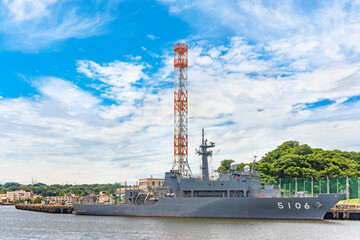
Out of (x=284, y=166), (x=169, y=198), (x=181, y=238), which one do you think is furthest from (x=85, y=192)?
(x=181, y=238)

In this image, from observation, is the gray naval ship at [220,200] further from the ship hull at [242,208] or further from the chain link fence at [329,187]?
the chain link fence at [329,187]

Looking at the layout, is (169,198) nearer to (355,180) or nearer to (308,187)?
(308,187)

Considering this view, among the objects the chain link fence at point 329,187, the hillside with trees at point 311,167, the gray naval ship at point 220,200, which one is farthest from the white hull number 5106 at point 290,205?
the hillside with trees at point 311,167

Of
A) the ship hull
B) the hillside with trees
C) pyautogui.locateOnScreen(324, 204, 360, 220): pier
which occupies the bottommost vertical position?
pyautogui.locateOnScreen(324, 204, 360, 220): pier

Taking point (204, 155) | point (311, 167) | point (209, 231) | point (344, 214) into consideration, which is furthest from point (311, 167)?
point (209, 231)

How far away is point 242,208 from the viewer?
104ft

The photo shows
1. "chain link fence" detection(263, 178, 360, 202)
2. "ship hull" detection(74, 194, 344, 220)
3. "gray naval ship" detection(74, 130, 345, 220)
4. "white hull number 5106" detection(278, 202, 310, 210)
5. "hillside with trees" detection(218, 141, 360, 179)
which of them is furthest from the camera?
"hillside with trees" detection(218, 141, 360, 179)

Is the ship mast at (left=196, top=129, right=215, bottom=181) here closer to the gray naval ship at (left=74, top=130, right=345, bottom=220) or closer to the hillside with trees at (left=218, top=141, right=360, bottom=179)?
the gray naval ship at (left=74, top=130, right=345, bottom=220)

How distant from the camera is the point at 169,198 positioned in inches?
1361

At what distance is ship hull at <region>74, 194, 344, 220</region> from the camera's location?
29938mm

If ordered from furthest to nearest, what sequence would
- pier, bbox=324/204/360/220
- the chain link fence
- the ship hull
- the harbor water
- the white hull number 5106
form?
1. the chain link fence
2. pier, bbox=324/204/360/220
3. the white hull number 5106
4. the ship hull
5. the harbor water

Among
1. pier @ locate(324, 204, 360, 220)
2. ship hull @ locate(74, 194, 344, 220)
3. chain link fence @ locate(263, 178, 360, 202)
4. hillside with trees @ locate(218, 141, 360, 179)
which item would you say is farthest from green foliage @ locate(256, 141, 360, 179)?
ship hull @ locate(74, 194, 344, 220)

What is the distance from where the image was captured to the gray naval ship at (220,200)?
30.2 meters

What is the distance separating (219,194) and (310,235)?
12077mm
